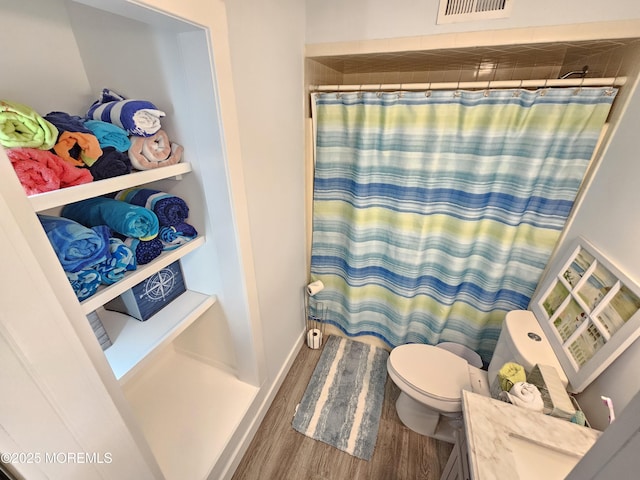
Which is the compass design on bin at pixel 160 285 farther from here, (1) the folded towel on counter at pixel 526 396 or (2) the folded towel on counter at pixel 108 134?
(1) the folded towel on counter at pixel 526 396

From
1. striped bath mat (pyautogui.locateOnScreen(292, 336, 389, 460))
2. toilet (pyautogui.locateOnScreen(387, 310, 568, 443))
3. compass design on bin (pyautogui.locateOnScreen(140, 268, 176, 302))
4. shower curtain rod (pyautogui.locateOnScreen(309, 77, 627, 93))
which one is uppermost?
shower curtain rod (pyautogui.locateOnScreen(309, 77, 627, 93))

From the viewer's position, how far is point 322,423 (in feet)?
5.20

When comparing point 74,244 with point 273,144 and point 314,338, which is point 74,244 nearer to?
point 273,144

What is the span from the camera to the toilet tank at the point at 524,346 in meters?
1.17

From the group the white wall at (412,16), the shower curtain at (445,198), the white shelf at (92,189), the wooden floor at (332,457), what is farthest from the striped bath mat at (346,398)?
the white wall at (412,16)

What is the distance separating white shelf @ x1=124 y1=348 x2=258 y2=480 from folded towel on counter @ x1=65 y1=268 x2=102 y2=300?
910mm

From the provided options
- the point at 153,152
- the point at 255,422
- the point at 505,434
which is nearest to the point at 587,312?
the point at 505,434

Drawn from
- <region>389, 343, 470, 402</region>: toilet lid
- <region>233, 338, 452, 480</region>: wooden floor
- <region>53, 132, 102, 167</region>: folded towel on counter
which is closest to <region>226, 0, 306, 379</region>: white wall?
<region>233, 338, 452, 480</region>: wooden floor

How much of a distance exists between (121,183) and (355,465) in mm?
1672

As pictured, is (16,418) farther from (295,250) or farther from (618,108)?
(618,108)

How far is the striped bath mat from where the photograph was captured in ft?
5.00

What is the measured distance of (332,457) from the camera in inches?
56.7

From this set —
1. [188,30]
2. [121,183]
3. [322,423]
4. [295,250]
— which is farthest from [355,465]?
[188,30]

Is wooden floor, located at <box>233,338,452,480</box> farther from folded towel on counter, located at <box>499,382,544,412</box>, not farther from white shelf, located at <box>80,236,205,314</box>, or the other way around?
white shelf, located at <box>80,236,205,314</box>
